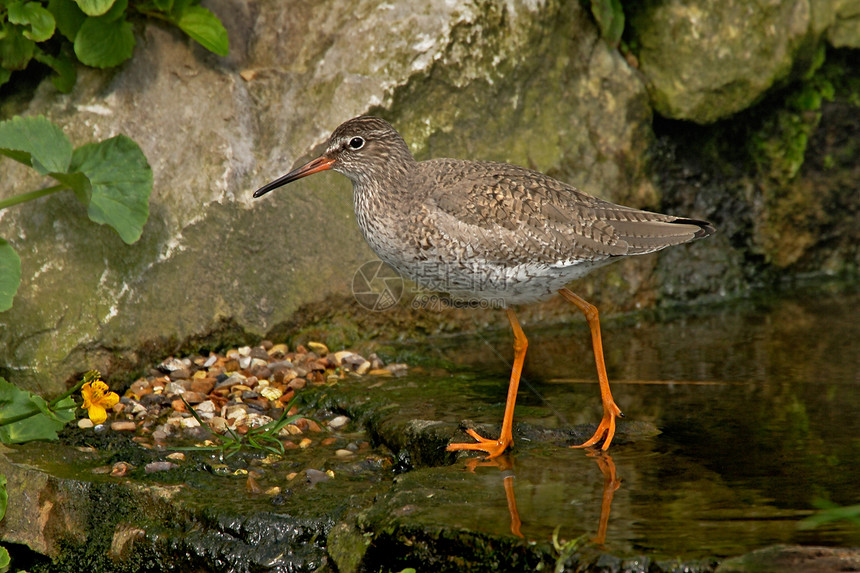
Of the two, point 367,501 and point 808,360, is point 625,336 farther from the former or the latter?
point 367,501

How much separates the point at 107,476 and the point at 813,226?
6.63 m

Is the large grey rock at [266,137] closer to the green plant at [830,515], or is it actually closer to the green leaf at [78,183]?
the green leaf at [78,183]

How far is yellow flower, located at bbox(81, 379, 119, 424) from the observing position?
189 inches

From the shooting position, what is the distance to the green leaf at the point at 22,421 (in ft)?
15.8

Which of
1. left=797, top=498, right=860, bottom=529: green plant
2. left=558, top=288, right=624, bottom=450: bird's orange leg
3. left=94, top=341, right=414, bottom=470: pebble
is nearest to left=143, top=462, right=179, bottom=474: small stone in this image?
left=94, top=341, right=414, bottom=470: pebble

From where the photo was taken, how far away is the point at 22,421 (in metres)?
4.85

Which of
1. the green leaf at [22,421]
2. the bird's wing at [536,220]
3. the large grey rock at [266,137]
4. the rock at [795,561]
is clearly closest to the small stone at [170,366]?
the large grey rock at [266,137]

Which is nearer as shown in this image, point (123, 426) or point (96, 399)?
point (96, 399)

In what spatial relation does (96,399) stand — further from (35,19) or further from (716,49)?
(716,49)

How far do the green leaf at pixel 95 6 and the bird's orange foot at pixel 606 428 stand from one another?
400 cm

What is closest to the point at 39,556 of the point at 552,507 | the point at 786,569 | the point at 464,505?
the point at 464,505

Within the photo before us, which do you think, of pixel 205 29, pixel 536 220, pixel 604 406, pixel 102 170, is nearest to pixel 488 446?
pixel 604 406

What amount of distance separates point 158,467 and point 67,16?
3.14m

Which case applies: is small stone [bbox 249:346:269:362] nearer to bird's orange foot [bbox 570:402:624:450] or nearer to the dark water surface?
the dark water surface
